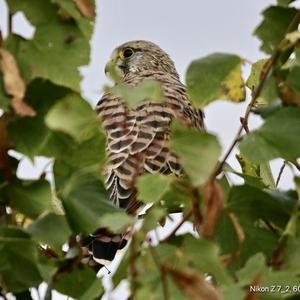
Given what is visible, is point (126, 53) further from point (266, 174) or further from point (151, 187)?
point (151, 187)

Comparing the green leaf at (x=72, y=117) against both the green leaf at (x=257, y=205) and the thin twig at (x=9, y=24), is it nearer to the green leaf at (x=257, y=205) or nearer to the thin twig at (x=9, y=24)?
the thin twig at (x=9, y=24)

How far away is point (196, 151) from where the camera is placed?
5.77 ft

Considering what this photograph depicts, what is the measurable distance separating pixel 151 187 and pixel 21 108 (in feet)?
0.92

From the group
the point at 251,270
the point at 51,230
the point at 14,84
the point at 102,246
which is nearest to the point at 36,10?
the point at 14,84

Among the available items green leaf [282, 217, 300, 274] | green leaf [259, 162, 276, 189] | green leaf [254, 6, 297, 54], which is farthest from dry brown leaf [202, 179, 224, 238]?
green leaf [259, 162, 276, 189]

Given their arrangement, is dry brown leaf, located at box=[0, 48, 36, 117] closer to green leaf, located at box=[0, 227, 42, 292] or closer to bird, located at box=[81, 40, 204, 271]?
green leaf, located at box=[0, 227, 42, 292]

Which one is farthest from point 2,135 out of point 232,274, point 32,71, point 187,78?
point 232,274

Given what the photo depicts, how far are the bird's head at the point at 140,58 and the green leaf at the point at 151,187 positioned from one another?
630cm

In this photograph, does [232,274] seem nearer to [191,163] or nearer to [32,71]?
[191,163]

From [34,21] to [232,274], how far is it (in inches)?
25.2

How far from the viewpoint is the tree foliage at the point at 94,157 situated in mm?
1826

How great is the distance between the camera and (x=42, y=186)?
2.02 metres

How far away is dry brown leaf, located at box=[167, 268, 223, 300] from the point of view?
1.63m

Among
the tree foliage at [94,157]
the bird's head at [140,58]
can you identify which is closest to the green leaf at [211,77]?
the tree foliage at [94,157]
